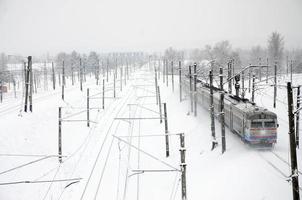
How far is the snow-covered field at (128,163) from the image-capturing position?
2036 centimetres

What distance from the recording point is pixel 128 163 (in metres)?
29.0

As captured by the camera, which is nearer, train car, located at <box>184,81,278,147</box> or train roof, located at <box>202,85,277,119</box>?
train car, located at <box>184,81,278,147</box>

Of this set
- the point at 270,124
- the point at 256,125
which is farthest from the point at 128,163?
the point at 270,124

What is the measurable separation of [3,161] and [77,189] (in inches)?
245

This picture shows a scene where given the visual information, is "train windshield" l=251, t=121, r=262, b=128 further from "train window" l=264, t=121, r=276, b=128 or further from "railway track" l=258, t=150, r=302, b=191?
"railway track" l=258, t=150, r=302, b=191

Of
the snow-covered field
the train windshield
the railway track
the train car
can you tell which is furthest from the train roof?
the railway track

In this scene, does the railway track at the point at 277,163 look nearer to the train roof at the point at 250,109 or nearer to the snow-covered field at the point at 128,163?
the snow-covered field at the point at 128,163

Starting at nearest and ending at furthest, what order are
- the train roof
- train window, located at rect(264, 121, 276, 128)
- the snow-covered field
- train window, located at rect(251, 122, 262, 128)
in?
1. the snow-covered field
2. train window, located at rect(251, 122, 262, 128)
3. the train roof
4. train window, located at rect(264, 121, 276, 128)

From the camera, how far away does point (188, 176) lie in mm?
24797

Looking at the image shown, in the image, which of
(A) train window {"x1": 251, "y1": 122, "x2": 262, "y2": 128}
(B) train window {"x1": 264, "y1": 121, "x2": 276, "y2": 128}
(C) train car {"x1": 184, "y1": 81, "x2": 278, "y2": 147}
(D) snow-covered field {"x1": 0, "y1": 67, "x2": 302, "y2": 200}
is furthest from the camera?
(B) train window {"x1": 264, "y1": 121, "x2": 276, "y2": 128}

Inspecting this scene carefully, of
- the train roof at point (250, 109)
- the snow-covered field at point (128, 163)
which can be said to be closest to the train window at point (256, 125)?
the train roof at point (250, 109)

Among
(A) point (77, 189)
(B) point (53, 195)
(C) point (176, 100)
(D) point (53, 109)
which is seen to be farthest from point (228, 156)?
(C) point (176, 100)

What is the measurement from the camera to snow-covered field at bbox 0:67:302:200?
20.4m

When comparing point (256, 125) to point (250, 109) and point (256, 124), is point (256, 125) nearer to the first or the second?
point (256, 124)
